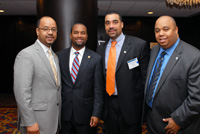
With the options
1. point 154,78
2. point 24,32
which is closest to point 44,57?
point 154,78

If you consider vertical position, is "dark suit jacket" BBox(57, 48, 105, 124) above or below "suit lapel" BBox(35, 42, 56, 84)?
below

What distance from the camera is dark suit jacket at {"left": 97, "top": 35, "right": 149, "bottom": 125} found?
1.96 metres

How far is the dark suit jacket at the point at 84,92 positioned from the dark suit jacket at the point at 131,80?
9.3 inches

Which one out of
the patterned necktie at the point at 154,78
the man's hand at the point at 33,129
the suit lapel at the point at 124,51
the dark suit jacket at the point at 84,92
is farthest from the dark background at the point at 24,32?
the man's hand at the point at 33,129

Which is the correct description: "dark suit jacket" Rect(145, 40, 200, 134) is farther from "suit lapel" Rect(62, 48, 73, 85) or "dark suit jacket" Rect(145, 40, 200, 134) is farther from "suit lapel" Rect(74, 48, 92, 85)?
"suit lapel" Rect(62, 48, 73, 85)

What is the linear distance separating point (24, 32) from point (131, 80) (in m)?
6.82

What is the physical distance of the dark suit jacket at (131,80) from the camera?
1.96 m

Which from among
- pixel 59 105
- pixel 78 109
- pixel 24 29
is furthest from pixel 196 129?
pixel 24 29

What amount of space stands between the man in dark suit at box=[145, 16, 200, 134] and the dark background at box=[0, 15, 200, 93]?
6.00m

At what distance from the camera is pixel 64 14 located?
107 inches

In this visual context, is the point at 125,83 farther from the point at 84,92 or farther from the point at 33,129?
the point at 33,129

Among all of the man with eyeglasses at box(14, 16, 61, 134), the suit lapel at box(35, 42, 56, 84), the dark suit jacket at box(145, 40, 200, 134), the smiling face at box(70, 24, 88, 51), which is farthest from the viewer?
the smiling face at box(70, 24, 88, 51)

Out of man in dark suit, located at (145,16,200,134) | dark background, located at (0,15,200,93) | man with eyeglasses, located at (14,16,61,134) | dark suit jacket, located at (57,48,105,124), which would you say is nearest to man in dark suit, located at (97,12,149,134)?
dark suit jacket, located at (57,48,105,124)

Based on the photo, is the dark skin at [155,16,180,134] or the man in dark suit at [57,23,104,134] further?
the man in dark suit at [57,23,104,134]
